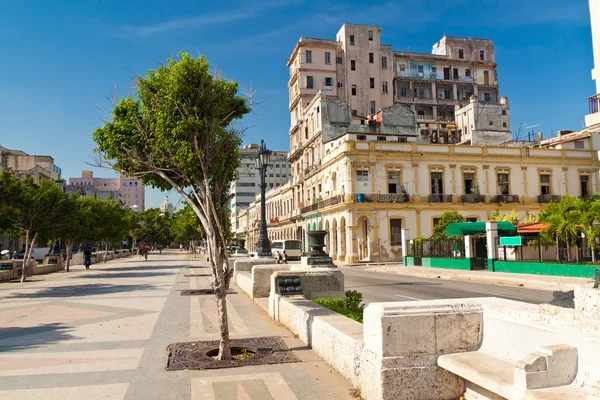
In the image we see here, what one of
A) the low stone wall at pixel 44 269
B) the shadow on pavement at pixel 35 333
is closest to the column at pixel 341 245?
the low stone wall at pixel 44 269

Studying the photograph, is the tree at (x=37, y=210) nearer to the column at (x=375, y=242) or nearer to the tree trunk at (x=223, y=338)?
the tree trunk at (x=223, y=338)

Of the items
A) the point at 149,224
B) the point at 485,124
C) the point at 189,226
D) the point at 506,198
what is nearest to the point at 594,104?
the point at 506,198

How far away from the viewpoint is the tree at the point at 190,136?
24.5 ft

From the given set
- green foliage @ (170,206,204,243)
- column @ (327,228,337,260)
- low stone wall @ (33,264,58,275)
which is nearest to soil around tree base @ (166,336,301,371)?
green foliage @ (170,206,204,243)

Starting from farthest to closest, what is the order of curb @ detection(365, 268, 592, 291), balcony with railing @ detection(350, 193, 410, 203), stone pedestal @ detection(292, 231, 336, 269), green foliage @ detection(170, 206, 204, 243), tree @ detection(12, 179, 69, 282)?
balcony with railing @ detection(350, 193, 410, 203) → green foliage @ detection(170, 206, 204, 243) → tree @ detection(12, 179, 69, 282) → curb @ detection(365, 268, 592, 291) → stone pedestal @ detection(292, 231, 336, 269)

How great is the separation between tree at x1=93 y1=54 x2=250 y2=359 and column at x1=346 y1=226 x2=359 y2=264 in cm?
3191

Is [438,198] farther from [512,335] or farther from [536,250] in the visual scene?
[512,335]

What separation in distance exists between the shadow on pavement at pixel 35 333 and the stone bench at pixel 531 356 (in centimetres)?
712

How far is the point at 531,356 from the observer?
334 cm

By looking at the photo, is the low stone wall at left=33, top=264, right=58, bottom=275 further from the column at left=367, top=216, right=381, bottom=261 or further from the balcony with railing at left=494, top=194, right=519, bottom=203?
the balcony with railing at left=494, top=194, right=519, bottom=203

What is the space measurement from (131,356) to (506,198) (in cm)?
4128

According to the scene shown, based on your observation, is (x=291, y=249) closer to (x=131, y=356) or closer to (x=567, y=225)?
(x=567, y=225)

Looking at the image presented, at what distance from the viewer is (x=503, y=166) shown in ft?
142

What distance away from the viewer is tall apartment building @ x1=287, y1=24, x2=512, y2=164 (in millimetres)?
57125
